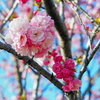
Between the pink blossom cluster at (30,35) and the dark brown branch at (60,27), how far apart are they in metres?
0.57

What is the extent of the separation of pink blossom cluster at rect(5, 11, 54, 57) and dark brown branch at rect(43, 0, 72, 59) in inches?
22.5

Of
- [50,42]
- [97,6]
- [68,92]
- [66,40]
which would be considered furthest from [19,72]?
[97,6]

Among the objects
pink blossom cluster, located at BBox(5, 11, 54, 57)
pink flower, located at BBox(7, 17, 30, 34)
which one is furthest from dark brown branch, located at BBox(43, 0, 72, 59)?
pink flower, located at BBox(7, 17, 30, 34)

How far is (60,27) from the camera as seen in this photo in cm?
239

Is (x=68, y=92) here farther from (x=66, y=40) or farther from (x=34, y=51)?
(x=66, y=40)

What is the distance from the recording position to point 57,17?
2.28 m

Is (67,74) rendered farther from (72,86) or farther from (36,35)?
(36,35)

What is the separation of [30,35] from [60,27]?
3.10 feet

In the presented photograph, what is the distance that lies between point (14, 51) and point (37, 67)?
0.21 meters

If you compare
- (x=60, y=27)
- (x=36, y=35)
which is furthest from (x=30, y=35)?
(x=60, y=27)

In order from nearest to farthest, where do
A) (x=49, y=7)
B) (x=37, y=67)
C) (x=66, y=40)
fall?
(x=37, y=67) < (x=49, y=7) < (x=66, y=40)

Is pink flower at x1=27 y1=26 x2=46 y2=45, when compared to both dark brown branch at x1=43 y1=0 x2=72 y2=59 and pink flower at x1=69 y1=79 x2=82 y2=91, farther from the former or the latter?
dark brown branch at x1=43 y1=0 x2=72 y2=59

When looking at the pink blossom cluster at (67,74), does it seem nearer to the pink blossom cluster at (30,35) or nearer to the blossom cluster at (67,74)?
the blossom cluster at (67,74)

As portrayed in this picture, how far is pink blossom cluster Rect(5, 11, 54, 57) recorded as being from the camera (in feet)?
4.84
